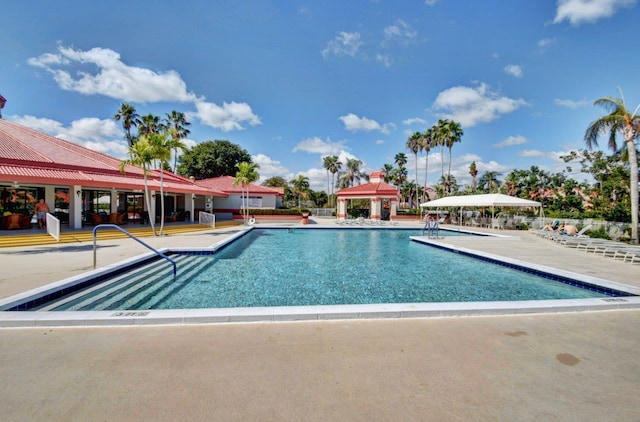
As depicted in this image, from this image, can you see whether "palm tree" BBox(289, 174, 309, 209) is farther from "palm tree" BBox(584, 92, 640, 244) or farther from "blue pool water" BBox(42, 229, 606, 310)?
"palm tree" BBox(584, 92, 640, 244)

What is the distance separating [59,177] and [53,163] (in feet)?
6.45

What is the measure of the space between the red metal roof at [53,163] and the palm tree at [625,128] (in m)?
24.4

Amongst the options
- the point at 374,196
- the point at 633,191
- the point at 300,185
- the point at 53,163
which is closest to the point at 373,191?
the point at 374,196

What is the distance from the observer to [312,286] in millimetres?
7344

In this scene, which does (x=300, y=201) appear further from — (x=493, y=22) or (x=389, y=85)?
(x=493, y=22)

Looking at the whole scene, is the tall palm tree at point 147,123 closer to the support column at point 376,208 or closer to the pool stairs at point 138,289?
the support column at point 376,208

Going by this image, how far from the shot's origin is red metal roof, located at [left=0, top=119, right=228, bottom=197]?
1241 cm

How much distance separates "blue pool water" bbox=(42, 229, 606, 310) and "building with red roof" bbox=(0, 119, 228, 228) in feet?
24.8

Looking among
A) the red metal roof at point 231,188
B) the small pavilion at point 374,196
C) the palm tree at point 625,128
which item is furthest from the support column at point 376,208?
the palm tree at point 625,128

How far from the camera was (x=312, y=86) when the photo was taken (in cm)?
2216

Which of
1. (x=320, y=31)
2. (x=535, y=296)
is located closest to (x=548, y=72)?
(x=320, y=31)

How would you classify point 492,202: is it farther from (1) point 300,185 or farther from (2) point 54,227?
(1) point 300,185

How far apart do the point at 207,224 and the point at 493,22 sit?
19826mm

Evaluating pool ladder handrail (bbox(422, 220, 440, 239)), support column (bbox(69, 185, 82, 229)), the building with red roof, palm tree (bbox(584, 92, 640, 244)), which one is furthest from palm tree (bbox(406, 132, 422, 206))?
support column (bbox(69, 185, 82, 229))
